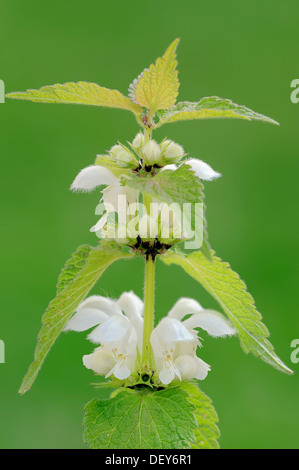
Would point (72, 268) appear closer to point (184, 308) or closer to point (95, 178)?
point (95, 178)

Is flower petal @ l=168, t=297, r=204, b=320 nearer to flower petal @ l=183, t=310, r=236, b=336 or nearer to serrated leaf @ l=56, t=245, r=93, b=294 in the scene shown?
flower petal @ l=183, t=310, r=236, b=336

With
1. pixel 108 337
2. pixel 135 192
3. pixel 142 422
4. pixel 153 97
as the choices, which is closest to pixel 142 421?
pixel 142 422

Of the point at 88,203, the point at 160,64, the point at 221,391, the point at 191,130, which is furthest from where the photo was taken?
the point at 191,130

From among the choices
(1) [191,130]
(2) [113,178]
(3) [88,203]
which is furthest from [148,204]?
(1) [191,130]

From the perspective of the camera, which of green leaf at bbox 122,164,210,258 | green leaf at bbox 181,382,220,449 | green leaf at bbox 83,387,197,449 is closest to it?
green leaf at bbox 122,164,210,258

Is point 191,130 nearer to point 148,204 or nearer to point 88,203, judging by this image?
point 88,203

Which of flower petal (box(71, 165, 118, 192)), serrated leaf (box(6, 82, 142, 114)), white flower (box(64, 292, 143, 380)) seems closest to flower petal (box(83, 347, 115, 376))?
white flower (box(64, 292, 143, 380))
